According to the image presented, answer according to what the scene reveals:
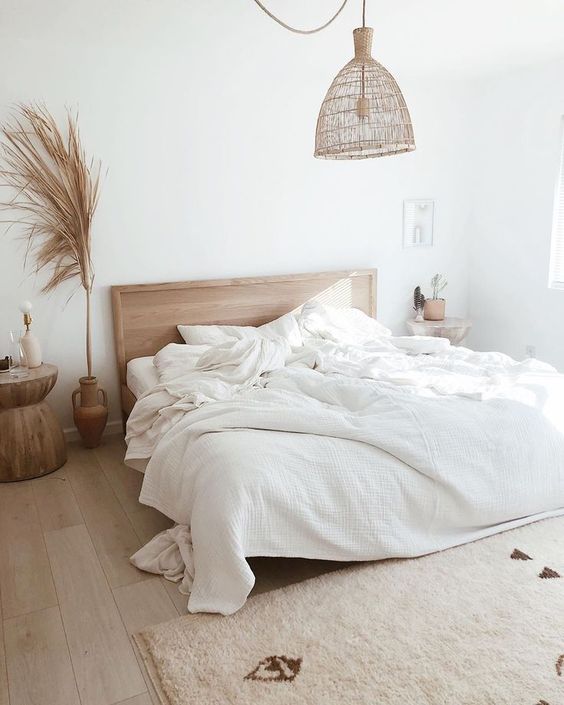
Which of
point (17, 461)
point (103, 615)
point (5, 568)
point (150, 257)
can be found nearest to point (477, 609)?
point (103, 615)

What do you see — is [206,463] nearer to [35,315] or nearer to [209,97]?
[35,315]

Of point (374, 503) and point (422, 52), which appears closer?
point (374, 503)

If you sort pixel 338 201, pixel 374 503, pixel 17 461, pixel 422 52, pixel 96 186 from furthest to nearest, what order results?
pixel 338 201 < pixel 422 52 < pixel 96 186 < pixel 17 461 < pixel 374 503

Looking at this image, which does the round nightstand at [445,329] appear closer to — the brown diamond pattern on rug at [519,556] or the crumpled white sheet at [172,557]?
the brown diamond pattern on rug at [519,556]

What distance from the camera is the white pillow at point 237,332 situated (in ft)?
12.6

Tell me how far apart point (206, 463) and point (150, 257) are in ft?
6.70

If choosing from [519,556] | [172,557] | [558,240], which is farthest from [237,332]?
[558,240]

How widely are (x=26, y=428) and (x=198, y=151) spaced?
205 cm

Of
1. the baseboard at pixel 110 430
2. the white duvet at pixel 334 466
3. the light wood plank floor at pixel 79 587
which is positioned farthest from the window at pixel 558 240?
the baseboard at pixel 110 430

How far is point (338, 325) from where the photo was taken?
4.13m

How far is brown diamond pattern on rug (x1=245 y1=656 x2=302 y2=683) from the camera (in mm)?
1709

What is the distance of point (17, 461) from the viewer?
3.18 meters

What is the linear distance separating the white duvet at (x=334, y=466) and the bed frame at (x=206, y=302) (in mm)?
973

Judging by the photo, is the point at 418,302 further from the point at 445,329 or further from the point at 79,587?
the point at 79,587
